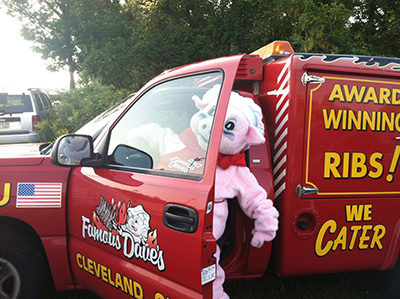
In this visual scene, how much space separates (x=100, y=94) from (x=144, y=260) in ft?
25.6

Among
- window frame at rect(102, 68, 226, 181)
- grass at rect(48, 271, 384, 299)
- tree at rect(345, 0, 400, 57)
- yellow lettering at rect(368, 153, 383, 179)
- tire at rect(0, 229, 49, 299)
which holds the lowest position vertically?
grass at rect(48, 271, 384, 299)

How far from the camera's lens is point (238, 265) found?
2465 millimetres

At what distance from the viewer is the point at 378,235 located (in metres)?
2.55

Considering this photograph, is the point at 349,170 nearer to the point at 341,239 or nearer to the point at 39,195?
the point at 341,239

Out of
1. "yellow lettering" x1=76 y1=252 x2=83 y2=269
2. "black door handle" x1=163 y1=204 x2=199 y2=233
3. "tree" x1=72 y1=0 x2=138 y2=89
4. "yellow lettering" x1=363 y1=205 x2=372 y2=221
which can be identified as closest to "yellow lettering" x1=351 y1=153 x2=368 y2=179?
"yellow lettering" x1=363 y1=205 x2=372 y2=221

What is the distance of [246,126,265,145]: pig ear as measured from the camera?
2.28 meters

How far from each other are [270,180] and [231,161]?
0.96ft

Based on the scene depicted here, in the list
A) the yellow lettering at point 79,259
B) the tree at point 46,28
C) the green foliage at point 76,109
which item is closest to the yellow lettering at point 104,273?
the yellow lettering at point 79,259

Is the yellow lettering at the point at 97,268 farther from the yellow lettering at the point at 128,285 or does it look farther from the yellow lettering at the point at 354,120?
the yellow lettering at the point at 354,120

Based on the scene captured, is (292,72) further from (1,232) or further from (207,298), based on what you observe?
(1,232)

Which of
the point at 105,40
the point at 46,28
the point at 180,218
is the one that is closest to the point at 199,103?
the point at 180,218

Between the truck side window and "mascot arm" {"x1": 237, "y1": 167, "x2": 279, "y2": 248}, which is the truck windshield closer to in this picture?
the truck side window

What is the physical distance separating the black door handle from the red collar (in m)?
0.65

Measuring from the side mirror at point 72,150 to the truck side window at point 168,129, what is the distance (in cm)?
15
